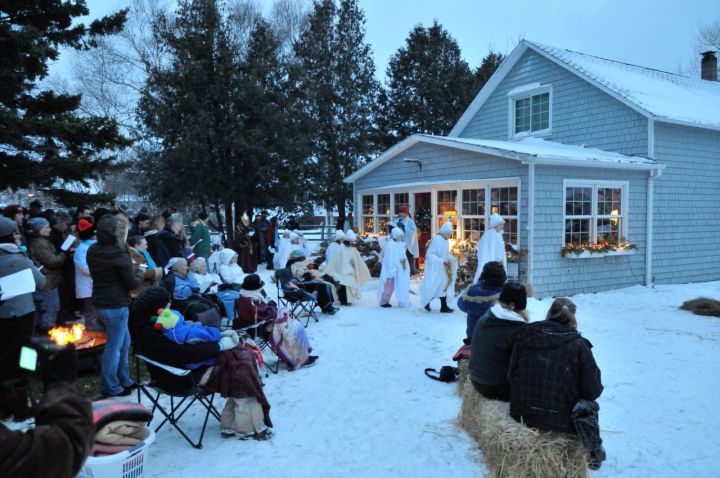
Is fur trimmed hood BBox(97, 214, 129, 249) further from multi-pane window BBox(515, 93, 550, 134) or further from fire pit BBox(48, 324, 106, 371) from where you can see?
multi-pane window BBox(515, 93, 550, 134)

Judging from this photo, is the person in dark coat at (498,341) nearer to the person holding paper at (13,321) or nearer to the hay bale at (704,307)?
the person holding paper at (13,321)

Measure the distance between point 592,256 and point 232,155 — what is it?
40.0 feet

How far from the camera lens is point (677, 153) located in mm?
12461

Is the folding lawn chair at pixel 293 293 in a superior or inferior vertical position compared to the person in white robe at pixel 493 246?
inferior

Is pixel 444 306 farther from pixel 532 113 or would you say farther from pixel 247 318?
pixel 532 113

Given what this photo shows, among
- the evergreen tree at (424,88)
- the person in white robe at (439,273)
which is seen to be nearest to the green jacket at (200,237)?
the person in white robe at (439,273)

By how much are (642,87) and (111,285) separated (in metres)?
14.3

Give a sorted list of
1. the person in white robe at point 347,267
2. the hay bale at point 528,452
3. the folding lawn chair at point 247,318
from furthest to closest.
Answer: the person in white robe at point 347,267
the folding lawn chair at point 247,318
the hay bale at point 528,452

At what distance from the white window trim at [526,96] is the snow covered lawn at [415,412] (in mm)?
7602

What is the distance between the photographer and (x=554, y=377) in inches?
133

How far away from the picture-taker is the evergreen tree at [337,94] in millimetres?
23094

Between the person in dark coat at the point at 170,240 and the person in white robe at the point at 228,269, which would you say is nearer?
the person in white robe at the point at 228,269

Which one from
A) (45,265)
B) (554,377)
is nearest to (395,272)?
(45,265)

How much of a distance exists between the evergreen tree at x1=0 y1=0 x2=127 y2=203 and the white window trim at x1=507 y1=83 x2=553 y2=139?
10792 mm
